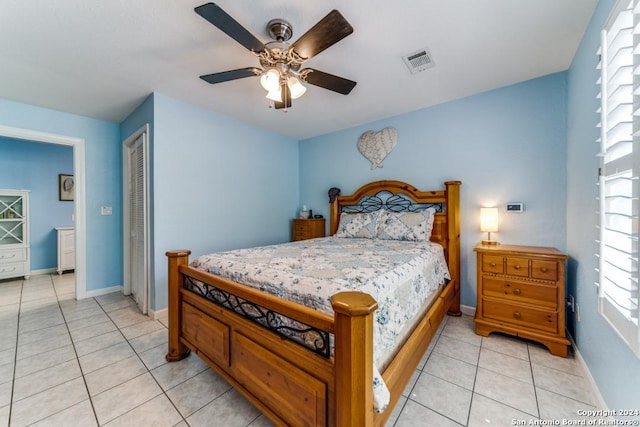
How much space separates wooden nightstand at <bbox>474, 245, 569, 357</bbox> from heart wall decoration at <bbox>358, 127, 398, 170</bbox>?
1805 mm

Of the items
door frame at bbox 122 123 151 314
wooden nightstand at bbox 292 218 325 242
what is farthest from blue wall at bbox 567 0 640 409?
door frame at bbox 122 123 151 314

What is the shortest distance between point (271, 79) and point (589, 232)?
251 centimetres

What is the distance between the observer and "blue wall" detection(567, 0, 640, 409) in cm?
127

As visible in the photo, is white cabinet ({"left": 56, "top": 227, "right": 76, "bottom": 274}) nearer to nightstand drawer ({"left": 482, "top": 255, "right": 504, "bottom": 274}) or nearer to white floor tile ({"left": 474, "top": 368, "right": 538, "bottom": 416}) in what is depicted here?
white floor tile ({"left": 474, "top": 368, "right": 538, "bottom": 416})

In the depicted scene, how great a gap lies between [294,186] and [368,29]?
9.89ft

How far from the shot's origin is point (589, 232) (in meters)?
1.75

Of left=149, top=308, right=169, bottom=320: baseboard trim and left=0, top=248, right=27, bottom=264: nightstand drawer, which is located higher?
left=0, top=248, right=27, bottom=264: nightstand drawer

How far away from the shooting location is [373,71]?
7.76 feet

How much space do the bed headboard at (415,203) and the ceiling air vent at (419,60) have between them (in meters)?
1.29

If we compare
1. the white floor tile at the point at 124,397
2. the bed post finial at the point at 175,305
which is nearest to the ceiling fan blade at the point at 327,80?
the bed post finial at the point at 175,305

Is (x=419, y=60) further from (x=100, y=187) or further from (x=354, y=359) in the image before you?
(x=100, y=187)

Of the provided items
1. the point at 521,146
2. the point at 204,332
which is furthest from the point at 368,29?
the point at 204,332

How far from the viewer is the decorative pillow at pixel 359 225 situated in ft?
10.5

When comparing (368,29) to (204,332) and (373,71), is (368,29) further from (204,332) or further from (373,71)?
(204,332)
